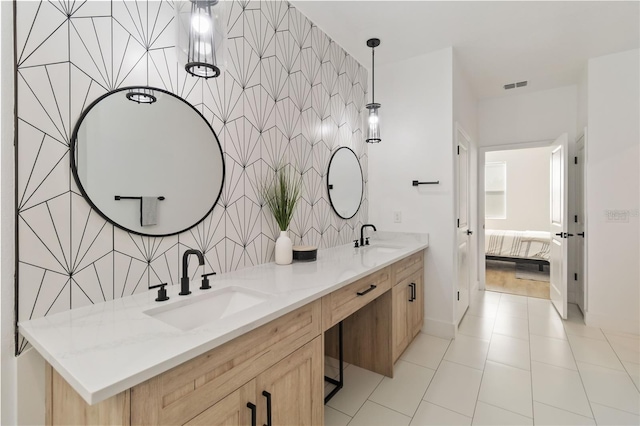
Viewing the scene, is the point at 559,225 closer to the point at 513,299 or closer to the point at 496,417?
the point at 513,299

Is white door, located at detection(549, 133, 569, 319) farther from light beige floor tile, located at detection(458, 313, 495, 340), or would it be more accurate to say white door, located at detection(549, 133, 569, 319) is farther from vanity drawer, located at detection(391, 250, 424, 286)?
vanity drawer, located at detection(391, 250, 424, 286)

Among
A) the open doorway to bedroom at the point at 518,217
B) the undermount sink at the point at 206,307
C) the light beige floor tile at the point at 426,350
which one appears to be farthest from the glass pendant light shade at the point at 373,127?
the open doorway to bedroom at the point at 518,217

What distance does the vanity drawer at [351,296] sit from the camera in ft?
4.91

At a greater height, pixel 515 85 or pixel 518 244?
pixel 515 85

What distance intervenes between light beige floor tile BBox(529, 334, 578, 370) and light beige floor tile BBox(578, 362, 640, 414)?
3.8 inches

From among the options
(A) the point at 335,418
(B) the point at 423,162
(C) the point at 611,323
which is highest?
(B) the point at 423,162

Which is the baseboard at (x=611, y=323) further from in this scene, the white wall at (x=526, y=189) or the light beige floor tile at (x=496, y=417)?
the white wall at (x=526, y=189)

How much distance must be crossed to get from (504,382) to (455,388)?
376mm

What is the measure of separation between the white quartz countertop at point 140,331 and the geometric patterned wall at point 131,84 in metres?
0.12

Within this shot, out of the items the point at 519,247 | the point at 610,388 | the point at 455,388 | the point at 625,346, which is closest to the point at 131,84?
the point at 455,388

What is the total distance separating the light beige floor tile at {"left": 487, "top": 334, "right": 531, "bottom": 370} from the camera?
93.9 inches

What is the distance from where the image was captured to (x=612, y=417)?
1.77 meters

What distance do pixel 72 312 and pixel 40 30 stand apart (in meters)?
1.03

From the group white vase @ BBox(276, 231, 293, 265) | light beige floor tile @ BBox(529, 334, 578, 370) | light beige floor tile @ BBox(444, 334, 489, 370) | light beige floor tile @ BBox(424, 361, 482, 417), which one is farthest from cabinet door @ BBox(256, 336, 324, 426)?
light beige floor tile @ BBox(529, 334, 578, 370)
